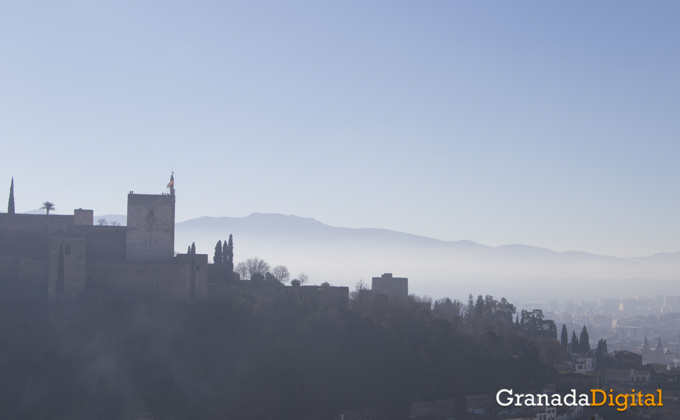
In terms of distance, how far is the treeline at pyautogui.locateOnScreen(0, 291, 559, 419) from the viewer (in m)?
35.8

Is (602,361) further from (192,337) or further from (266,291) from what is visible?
(192,337)

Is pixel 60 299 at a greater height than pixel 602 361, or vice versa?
pixel 60 299

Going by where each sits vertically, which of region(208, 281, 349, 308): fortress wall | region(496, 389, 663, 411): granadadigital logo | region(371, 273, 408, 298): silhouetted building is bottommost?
region(496, 389, 663, 411): granadadigital logo

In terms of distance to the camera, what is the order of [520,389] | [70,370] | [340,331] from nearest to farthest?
[70,370] → [340,331] → [520,389]

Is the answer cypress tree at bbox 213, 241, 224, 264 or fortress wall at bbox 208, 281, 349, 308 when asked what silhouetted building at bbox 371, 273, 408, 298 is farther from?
fortress wall at bbox 208, 281, 349, 308

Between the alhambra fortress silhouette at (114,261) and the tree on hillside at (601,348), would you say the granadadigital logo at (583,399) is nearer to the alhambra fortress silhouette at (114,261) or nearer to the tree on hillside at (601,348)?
the alhambra fortress silhouette at (114,261)

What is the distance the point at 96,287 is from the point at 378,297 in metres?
15.2

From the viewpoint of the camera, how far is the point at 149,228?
40938 mm

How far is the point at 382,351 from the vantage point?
4325 centimetres

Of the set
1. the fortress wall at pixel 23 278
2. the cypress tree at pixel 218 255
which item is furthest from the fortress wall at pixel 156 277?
the cypress tree at pixel 218 255

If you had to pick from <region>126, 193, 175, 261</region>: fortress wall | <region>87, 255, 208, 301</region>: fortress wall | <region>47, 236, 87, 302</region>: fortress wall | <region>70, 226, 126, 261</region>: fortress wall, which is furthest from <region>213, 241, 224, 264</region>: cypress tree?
<region>47, 236, 87, 302</region>: fortress wall

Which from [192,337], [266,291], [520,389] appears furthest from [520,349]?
[192,337]

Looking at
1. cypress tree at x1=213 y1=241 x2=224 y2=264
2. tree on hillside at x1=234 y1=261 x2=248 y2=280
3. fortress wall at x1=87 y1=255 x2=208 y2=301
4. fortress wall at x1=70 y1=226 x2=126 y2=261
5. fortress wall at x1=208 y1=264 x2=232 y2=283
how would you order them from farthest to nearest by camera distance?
tree on hillside at x1=234 y1=261 x2=248 y2=280 → cypress tree at x1=213 y1=241 x2=224 y2=264 → fortress wall at x1=208 y1=264 x2=232 y2=283 → fortress wall at x1=70 y1=226 x2=126 y2=261 → fortress wall at x1=87 y1=255 x2=208 y2=301

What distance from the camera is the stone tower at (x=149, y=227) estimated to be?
4072 cm
